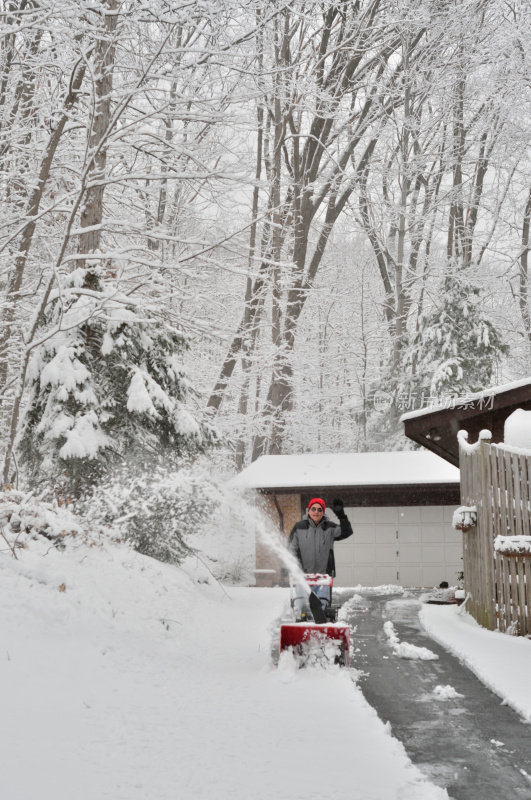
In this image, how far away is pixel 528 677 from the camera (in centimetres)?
766

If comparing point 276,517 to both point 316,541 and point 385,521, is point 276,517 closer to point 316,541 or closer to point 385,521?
point 385,521

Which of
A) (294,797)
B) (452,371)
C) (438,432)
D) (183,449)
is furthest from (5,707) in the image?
(452,371)

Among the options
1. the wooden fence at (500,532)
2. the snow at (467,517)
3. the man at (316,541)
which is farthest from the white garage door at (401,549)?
the man at (316,541)

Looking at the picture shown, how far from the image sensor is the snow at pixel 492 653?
7.05 m

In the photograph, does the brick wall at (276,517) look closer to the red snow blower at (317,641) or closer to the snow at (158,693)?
the snow at (158,693)

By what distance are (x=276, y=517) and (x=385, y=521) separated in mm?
3450

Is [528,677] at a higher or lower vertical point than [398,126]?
lower

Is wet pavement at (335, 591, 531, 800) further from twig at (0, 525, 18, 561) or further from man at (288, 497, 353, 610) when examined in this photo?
twig at (0, 525, 18, 561)

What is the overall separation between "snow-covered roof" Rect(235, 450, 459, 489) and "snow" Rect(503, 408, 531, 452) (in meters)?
12.2

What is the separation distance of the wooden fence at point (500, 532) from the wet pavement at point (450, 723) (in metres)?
1.12

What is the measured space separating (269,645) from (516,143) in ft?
80.0

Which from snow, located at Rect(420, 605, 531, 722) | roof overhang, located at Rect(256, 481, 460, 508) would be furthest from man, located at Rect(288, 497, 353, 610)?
roof overhang, located at Rect(256, 481, 460, 508)

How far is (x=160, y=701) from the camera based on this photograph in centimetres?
633

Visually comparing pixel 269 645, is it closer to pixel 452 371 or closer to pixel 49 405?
pixel 49 405
